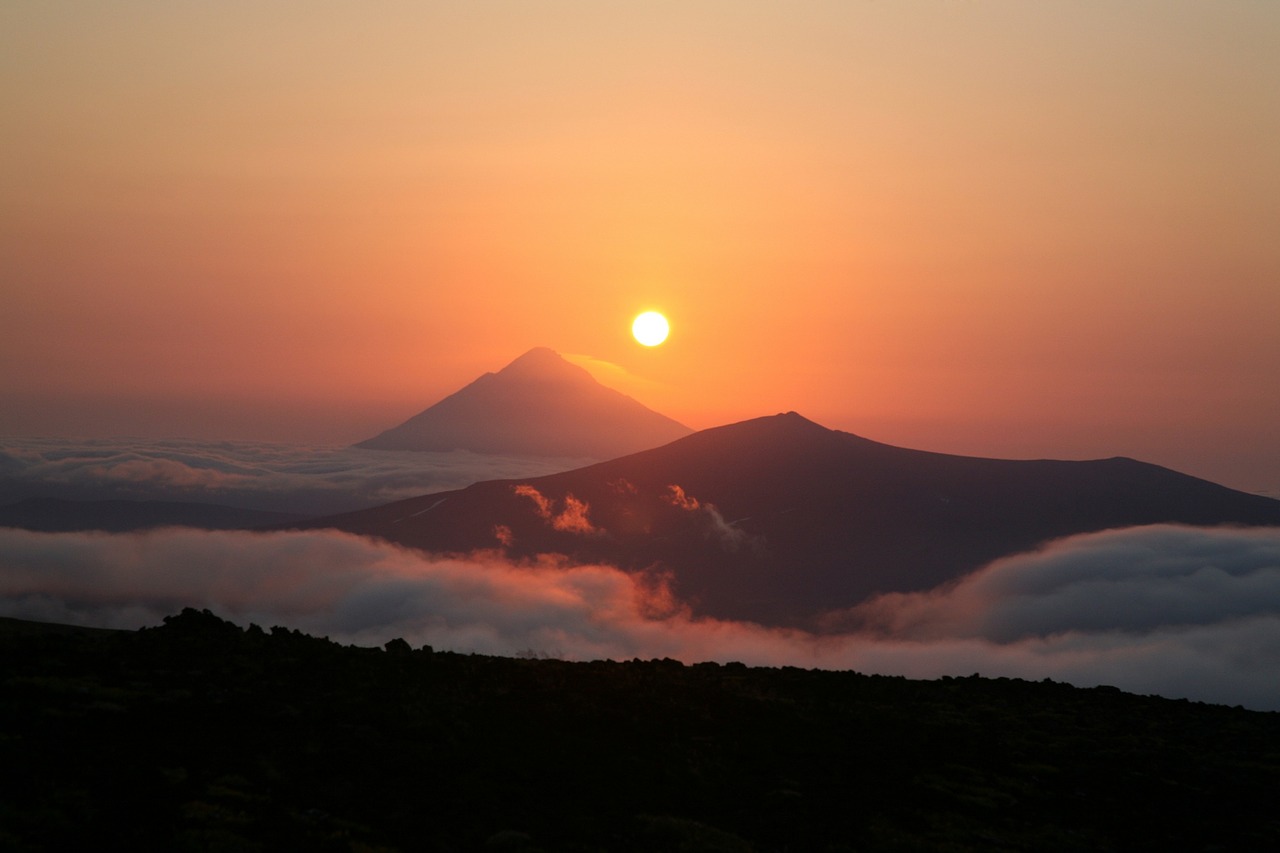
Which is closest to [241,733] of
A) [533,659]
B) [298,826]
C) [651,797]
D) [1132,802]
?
[298,826]

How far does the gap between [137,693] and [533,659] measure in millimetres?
17189

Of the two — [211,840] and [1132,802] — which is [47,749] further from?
[1132,802]

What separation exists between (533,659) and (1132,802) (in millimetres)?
23498

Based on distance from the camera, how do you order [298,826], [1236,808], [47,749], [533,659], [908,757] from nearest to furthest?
1. [298,826]
2. [47,749]
3. [1236,808]
4. [908,757]
5. [533,659]

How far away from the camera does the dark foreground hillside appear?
78.4ft

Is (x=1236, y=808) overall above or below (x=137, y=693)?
below

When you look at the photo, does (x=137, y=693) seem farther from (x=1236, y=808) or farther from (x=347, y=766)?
(x=1236, y=808)

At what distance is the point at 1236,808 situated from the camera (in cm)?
3381

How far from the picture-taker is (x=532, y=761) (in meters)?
30.3

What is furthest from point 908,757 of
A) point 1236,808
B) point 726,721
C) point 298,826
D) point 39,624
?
point 39,624

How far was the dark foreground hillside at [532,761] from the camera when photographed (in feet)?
78.4

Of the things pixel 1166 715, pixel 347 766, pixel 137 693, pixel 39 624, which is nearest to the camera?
pixel 347 766

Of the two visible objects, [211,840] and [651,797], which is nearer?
[211,840]

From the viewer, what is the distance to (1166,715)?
1913 inches
